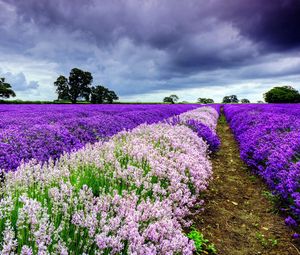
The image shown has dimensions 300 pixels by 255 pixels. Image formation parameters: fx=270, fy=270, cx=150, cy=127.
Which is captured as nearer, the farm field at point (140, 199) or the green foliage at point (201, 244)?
the farm field at point (140, 199)

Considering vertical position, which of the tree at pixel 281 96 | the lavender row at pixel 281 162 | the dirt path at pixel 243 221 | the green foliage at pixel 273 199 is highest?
the tree at pixel 281 96

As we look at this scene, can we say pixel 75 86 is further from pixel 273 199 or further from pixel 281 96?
pixel 273 199

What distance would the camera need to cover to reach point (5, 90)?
56.0 metres

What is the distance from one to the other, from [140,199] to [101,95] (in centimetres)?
6368

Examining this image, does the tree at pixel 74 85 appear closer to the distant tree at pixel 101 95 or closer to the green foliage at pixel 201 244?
the distant tree at pixel 101 95

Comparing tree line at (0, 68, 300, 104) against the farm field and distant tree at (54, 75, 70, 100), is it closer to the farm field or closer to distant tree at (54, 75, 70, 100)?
distant tree at (54, 75, 70, 100)

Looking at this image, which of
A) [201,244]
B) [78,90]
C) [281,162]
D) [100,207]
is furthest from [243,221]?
[78,90]

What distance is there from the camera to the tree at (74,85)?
199ft

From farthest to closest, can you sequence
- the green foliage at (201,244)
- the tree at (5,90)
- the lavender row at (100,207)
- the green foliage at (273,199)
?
1. the tree at (5,90)
2. the green foliage at (273,199)
3. the green foliage at (201,244)
4. the lavender row at (100,207)

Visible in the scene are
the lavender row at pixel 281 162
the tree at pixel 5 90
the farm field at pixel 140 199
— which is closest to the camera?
the farm field at pixel 140 199

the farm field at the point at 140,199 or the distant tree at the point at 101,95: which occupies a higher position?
the distant tree at the point at 101,95

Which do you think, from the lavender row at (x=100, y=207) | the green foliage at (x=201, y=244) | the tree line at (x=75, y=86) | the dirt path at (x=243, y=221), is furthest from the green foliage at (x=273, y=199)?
the tree line at (x=75, y=86)

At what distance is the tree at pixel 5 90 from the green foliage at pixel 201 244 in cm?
6088

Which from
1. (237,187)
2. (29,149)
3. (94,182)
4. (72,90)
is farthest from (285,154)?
(72,90)
